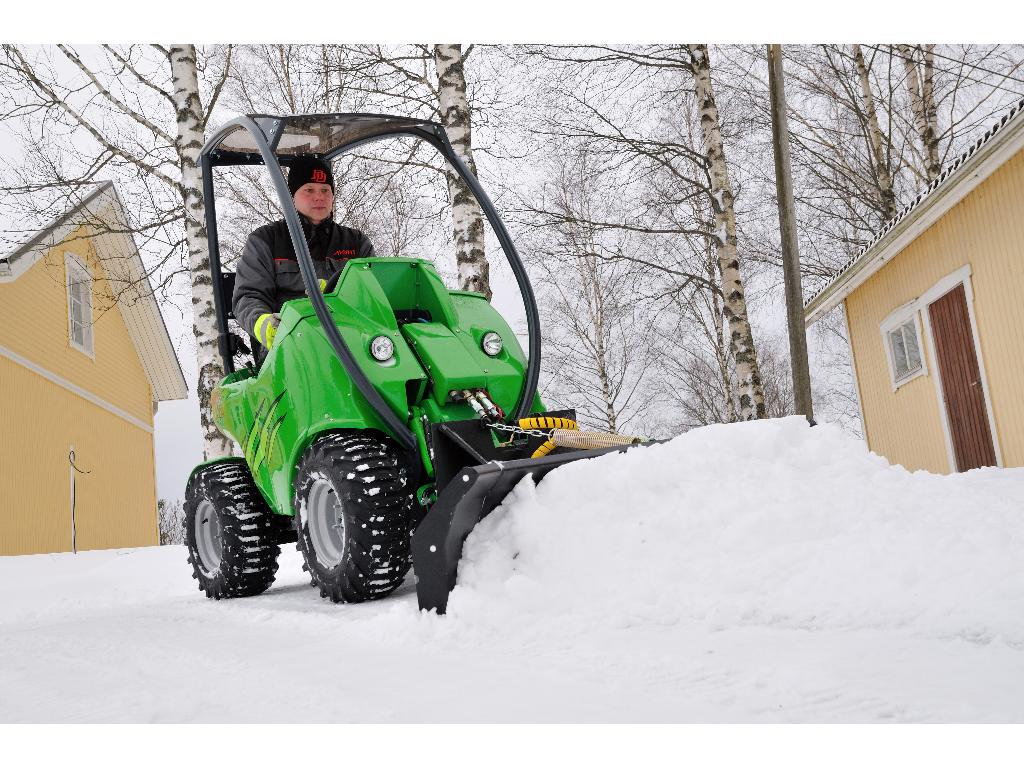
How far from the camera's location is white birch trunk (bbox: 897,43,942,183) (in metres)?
12.0

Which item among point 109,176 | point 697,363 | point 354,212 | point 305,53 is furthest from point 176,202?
point 697,363

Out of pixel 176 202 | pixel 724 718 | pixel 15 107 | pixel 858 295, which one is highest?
pixel 15 107

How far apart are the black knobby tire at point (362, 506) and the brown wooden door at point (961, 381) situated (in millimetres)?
7138

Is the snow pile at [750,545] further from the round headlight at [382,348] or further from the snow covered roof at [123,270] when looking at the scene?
the snow covered roof at [123,270]

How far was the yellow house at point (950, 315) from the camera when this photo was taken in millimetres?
7434

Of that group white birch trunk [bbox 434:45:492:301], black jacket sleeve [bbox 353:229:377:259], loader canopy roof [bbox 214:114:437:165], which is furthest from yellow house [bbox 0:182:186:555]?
black jacket sleeve [bbox 353:229:377:259]

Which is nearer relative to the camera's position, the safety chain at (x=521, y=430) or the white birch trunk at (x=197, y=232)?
the safety chain at (x=521, y=430)

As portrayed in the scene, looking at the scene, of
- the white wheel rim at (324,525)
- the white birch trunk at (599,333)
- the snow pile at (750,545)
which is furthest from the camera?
the white birch trunk at (599,333)

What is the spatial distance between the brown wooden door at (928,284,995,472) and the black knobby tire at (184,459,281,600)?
702 centimetres

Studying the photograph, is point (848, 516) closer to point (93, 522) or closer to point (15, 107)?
point (15, 107)

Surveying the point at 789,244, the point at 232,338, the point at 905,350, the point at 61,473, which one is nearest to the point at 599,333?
the point at 905,350

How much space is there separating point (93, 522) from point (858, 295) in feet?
35.3

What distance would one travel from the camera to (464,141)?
696cm

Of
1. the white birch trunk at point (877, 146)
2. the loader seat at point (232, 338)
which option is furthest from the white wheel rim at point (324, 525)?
the white birch trunk at point (877, 146)
